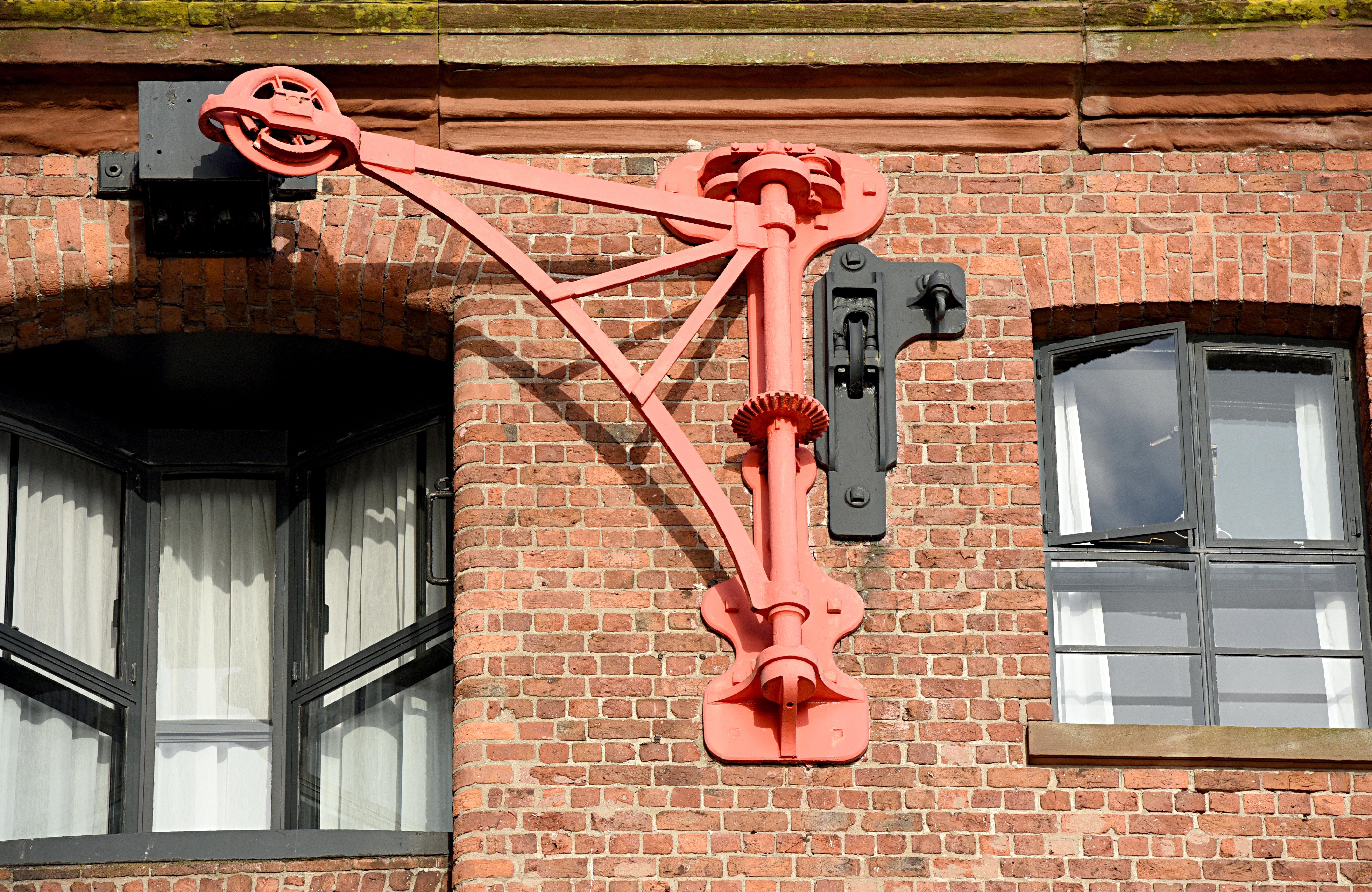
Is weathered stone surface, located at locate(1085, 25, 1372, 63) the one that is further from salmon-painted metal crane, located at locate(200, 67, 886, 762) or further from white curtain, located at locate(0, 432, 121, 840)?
white curtain, located at locate(0, 432, 121, 840)

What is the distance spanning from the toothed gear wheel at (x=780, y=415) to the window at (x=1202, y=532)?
109cm

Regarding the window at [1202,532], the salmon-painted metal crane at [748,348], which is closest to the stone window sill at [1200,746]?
the window at [1202,532]

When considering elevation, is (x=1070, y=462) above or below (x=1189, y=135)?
below

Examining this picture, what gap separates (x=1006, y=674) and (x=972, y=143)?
2020 mm

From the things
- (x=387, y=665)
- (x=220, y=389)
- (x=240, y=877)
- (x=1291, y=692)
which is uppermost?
(x=220, y=389)

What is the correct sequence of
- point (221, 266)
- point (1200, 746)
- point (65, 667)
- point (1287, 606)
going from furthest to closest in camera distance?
point (65, 667)
point (221, 266)
point (1287, 606)
point (1200, 746)

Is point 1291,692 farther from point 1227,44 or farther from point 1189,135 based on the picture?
point 1227,44

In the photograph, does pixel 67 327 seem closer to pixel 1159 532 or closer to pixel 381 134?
pixel 381 134

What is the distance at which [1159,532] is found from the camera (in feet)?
22.5

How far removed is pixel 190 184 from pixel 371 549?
1683mm

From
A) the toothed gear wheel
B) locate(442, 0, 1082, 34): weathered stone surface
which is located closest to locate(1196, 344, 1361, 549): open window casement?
locate(442, 0, 1082, 34): weathered stone surface

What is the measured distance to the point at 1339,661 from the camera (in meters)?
6.83

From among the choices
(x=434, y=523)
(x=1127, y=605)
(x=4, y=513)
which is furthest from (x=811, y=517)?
(x=4, y=513)

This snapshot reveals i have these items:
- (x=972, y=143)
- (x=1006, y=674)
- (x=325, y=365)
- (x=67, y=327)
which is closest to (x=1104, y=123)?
(x=972, y=143)
